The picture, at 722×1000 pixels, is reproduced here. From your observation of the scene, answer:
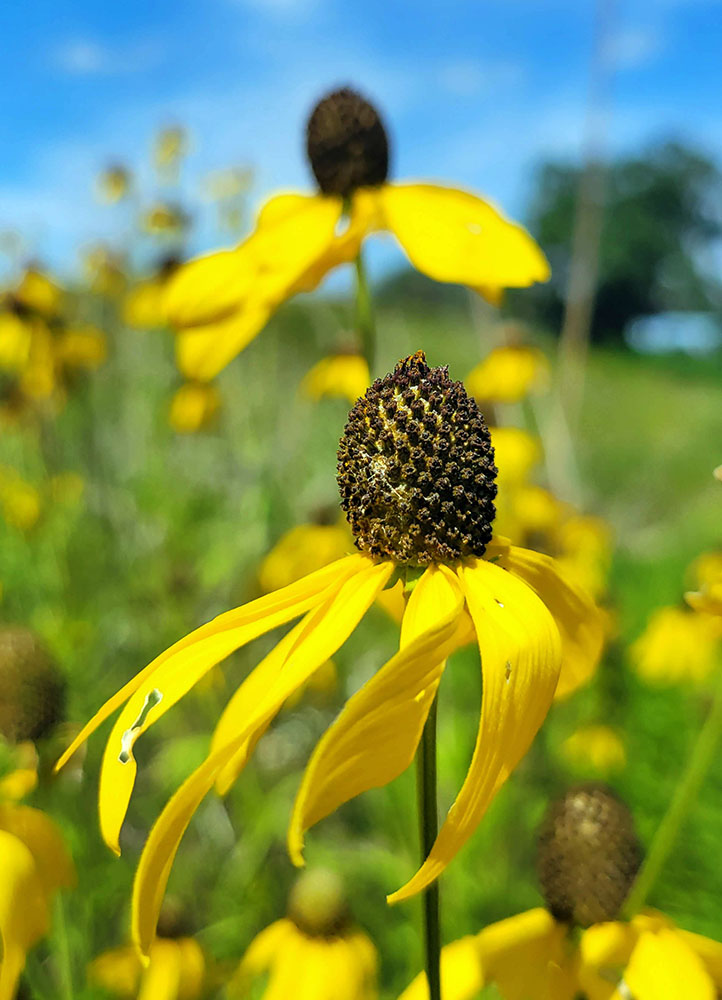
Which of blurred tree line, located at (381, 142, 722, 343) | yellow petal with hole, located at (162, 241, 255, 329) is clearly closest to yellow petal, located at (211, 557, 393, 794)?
yellow petal with hole, located at (162, 241, 255, 329)

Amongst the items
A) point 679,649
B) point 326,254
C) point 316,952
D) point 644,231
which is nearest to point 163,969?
point 316,952

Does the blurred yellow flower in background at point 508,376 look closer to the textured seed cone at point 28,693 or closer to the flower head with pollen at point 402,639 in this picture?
A: the textured seed cone at point 28,693

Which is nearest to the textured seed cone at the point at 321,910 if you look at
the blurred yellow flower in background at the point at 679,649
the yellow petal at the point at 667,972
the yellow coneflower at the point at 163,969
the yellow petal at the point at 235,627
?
the yellow coneflower at the point at 163,969

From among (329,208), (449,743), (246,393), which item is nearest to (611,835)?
(329,208)

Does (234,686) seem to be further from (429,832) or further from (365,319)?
(429,832)

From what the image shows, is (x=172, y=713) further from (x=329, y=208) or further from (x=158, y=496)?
(x=329, y=208)

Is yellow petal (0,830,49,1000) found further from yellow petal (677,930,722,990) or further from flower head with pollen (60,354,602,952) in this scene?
yellow petal (677,930,722,990)

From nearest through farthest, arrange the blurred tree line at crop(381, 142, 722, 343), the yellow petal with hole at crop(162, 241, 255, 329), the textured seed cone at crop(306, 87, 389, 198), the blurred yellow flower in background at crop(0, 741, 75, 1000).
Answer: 1. the blurred yellow flower in background at crop(0, 741, 75, 1000)
2. the yellow petal with hole at crop(162, 241, 255, 329)
3. the textured seed cone at crop(306, 87, 389, 198)
4. the blurred tree line at crop(381, 142, 722, 343)
